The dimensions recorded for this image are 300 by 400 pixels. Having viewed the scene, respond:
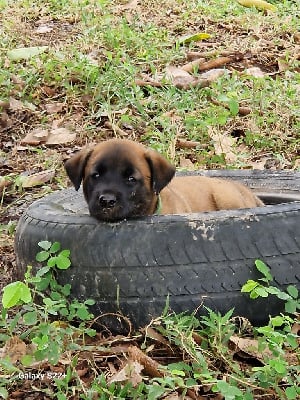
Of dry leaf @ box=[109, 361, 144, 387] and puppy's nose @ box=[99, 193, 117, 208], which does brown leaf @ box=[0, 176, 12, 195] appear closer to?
puppy's nose @ box=[99, 193, 117, 208]

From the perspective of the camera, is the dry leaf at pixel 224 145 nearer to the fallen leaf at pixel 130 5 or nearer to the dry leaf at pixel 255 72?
the dry leaf at pixel 255 72

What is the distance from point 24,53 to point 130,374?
6575mm

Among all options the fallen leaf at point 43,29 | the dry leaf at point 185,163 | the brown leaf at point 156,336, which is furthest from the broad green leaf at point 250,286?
the fallen leaf at point 43,29

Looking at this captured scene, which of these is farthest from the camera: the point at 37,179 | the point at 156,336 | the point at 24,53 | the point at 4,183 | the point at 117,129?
the point at 24,53

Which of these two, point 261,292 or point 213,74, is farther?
point 213,74

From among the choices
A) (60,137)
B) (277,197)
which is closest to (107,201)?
(277,197)

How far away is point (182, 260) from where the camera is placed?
454 cm

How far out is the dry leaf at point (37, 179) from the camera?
7246 millimetres

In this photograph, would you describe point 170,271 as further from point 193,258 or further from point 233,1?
point 233,1

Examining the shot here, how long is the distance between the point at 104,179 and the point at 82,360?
1257 mm

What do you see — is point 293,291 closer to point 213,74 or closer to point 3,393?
point 3,393

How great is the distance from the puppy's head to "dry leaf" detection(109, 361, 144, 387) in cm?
113

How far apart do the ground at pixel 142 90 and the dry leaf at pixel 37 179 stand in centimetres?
1

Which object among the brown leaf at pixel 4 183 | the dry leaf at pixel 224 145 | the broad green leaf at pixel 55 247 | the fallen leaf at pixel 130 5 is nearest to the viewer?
the broad green leaf at pixel 55 247
